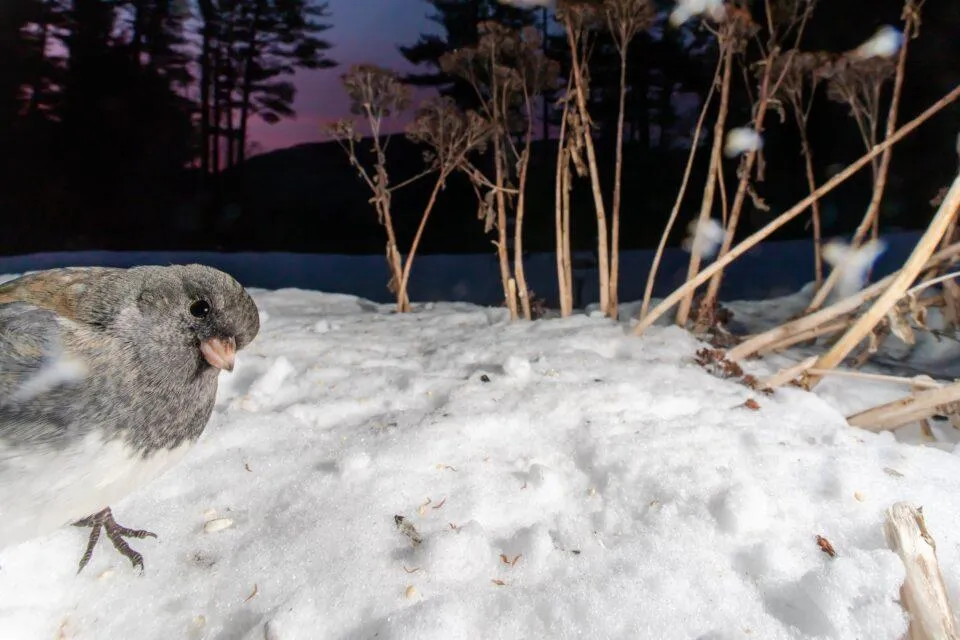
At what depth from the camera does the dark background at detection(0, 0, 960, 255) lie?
2711 millimetres

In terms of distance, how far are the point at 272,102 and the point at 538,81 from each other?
63.6 inches

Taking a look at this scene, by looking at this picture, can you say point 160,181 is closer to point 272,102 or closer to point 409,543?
point 272,102

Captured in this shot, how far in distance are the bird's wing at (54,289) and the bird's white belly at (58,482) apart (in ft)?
0.76

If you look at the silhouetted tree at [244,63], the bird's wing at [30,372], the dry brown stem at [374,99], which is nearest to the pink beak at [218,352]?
the bird's wing at [30,372]

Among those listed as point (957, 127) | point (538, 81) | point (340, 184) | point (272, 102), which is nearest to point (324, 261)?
point (340, 184)

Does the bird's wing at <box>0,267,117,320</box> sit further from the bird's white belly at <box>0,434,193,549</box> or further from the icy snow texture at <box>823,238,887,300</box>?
the icy snow texture at <box>823,238,887,300</box>

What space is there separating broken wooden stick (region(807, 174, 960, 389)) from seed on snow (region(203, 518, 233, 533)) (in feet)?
5.26

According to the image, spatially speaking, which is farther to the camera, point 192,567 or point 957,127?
point 957,127

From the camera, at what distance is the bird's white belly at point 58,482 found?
69cm

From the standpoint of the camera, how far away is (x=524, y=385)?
5.10ft

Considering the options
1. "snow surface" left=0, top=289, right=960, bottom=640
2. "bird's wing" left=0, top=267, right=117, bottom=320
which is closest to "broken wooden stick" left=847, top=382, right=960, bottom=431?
"snow surface" left=0, top=289, right=960, bottom=640

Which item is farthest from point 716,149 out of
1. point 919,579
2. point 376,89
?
point 919,579

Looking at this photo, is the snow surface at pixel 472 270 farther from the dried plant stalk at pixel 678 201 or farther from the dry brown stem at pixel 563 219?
the dried plant stalk at pixel 678 201

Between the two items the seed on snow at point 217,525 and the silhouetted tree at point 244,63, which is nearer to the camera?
the seed on snow at point 217,525
